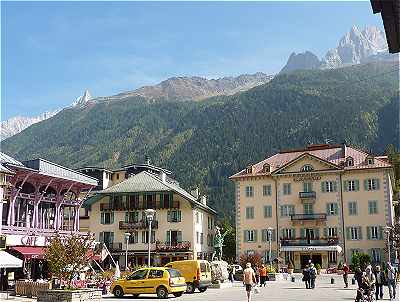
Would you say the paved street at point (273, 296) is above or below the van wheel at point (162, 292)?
below

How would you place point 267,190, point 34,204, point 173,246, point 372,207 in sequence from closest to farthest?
point 34,204 → point 372,207 → point 173,246 → point 267,190

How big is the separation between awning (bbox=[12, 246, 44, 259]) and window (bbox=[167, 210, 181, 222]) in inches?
982

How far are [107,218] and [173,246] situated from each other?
31.2 feet

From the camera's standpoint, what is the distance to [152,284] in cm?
2755

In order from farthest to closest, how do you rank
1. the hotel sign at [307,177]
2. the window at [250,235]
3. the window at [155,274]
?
the window at [250,235], the hotel sign at [307,177], the window at [155,274]

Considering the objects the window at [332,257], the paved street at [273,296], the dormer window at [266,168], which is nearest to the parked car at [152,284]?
the paved street at [273,296]

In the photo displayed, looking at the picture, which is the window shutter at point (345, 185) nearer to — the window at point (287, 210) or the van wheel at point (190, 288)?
the window at point (287, 210)

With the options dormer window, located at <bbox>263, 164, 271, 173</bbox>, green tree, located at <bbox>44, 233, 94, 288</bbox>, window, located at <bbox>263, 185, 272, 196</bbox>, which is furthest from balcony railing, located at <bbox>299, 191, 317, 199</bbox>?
green tree, located at <bbox>44, 233, 94, 288</bbox>

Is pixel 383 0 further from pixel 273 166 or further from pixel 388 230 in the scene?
pixel 273 166

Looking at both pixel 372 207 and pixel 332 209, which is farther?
pixel 332 209

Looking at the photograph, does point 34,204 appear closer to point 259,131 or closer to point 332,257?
point 332,257

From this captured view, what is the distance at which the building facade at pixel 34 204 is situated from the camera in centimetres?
Result: 4072

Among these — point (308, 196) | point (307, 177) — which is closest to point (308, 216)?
point (308, 196)

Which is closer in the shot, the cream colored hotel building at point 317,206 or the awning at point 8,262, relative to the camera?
the awning at point 8,262
